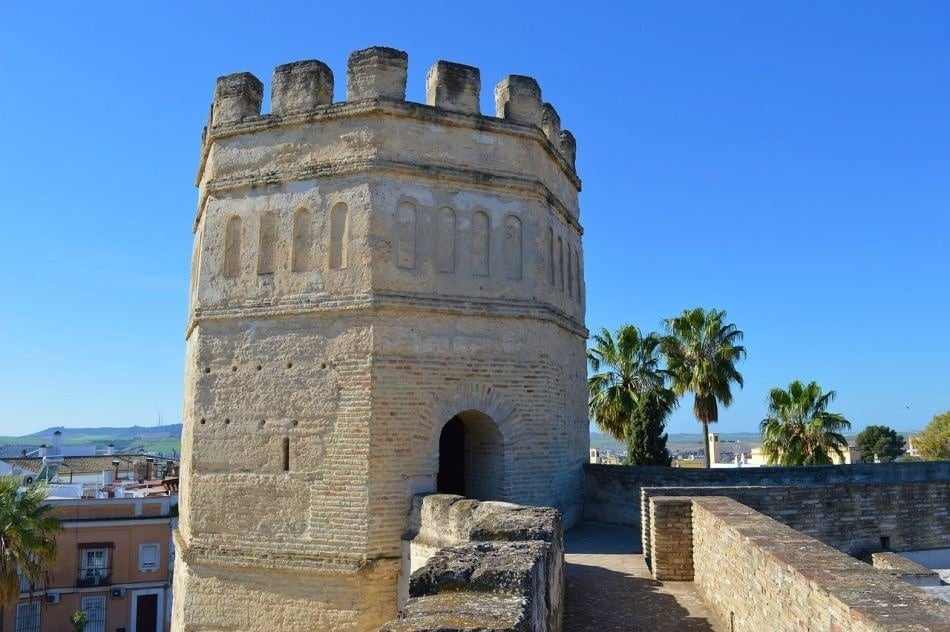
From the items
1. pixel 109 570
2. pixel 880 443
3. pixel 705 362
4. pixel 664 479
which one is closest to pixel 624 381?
pixel 705 362

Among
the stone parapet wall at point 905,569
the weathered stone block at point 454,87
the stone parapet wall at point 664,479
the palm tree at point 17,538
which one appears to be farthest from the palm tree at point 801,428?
the palm tree at point 17,538

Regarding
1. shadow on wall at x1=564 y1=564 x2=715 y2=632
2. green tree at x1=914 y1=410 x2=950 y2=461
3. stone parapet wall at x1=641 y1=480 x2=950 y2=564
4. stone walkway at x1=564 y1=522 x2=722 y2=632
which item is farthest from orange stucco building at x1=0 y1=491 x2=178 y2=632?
green tree at x1=914 y1=410 x2=950 y2=461

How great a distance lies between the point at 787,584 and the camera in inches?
199

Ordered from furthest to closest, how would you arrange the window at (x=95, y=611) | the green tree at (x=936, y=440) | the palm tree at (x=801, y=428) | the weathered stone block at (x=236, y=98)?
1. the green tree at (x=936, y=440)
2. the window at (x=95, y=611)
3. the palm tree at (x=801, y=428)
4. the weathered stone block at (x=236, y=98)

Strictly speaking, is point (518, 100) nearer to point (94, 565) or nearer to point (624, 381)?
point (624, 381)

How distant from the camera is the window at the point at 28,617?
94.4 feet

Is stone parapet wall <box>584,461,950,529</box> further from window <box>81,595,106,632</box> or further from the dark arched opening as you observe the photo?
window <box>81,595,106,632</box>

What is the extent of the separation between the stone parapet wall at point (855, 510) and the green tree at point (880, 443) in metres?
39.4

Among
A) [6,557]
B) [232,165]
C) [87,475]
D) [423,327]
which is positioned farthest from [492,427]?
[87,475]

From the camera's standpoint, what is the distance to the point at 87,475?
4444cm

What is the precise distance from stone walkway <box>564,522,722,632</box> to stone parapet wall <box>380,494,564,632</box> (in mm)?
594

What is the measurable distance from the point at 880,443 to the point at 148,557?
45.0 metres

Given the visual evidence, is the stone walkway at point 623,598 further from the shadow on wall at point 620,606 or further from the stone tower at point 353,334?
the stone tower at point 353,334

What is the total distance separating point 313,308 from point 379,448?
8.04ft
